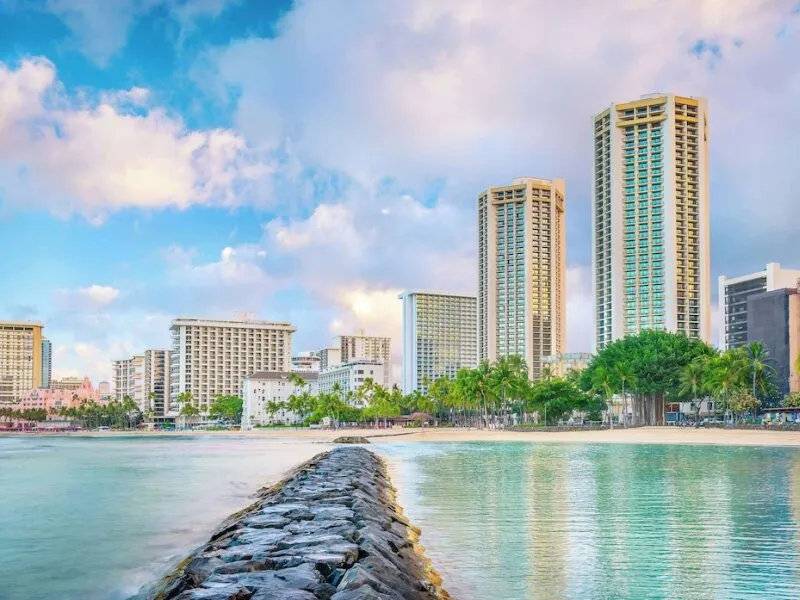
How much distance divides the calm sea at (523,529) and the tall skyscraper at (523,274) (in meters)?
149

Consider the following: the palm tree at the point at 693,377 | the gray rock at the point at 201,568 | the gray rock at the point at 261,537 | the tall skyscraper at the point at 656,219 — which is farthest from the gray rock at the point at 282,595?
the tall skyscraper at the point at 656,219

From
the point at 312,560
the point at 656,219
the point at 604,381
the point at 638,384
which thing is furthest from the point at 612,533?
the point at 656,219

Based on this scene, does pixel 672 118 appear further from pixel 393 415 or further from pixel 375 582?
pixel 375 582

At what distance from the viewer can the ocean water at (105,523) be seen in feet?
49.1

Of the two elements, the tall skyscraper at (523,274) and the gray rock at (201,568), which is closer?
the gray rock at (201,568)

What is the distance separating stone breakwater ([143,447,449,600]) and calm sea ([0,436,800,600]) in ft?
2.64

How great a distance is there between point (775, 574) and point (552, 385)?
10291 cm

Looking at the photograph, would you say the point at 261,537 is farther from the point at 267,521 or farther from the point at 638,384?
the point at 638,384

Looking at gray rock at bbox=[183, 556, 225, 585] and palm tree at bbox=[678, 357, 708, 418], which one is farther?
palm tree at bbox=[678, 357, 708, 418]

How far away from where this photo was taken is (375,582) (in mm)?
10094

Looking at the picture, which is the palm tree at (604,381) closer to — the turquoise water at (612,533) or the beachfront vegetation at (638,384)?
the beachfront vegetation at (638,384)

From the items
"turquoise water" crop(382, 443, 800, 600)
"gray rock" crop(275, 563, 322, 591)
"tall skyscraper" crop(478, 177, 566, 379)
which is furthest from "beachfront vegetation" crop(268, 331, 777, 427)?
"gray rock" crop(275, 563, 322, 591)

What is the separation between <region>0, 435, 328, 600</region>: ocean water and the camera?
1498 cm

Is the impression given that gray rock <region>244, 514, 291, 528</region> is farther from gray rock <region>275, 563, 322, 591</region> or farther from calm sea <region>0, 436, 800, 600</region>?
gray rock <region>275, 563, 322, 591</region>
